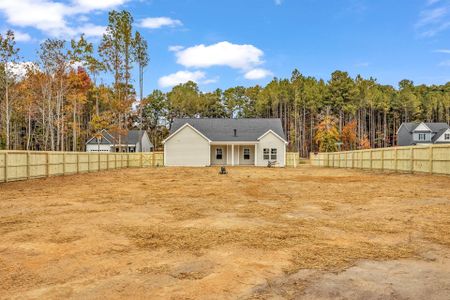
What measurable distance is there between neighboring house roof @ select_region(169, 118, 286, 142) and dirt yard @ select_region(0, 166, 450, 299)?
26382 millimetres

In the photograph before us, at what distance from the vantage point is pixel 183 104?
6919 cm

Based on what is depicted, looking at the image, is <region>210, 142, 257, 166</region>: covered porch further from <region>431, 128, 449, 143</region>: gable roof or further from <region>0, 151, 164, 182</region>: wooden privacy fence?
<region>431, 128, 449, 143</region>: gable roof

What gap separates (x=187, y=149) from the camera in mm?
34906

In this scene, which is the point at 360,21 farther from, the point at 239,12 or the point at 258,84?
the point at 258,84

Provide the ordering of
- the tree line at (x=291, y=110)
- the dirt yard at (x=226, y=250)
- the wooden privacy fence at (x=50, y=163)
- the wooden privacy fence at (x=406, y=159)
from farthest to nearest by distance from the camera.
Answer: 1. the tree line at (x=291, y=110)
2. the wooden privacy fence at (x=406, y=159)
3. the wooden privacy fence at (x=50, y=163)
4. the dirt yard at (x=226, y=250)

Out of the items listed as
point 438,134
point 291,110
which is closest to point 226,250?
point 438,134

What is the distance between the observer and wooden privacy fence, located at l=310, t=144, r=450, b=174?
56.8ft

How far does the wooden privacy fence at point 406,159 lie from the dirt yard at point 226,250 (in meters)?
8.64

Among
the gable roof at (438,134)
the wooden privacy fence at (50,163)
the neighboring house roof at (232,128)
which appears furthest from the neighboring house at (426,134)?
the wooden privacy fence at (50,163)

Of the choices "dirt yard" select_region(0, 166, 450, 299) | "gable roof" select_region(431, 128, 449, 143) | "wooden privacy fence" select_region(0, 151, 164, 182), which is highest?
"gable roof" select_region(431, 128, 449, 143)

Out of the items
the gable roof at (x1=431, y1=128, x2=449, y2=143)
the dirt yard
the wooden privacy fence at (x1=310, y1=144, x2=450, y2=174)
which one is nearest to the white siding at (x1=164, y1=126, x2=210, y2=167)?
the wooden privacy fence at (x1=310, y1=144, x2=450, y2=174)

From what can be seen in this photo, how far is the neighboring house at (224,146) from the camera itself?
34.9 m

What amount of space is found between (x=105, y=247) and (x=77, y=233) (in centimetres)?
125

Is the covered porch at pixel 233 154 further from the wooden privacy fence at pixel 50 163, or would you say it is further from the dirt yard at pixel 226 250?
the dirt yard at pixel 226 250
